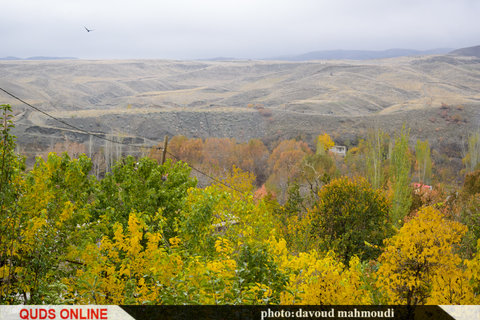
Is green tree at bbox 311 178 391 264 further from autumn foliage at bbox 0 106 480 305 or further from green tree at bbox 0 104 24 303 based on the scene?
green tree at bbox 0 104 24 303

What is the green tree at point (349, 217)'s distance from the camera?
49.1 feet

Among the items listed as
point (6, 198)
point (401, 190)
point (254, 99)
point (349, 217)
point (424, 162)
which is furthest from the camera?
point (254, 99)

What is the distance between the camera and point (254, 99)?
132 m

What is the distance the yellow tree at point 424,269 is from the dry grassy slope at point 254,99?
63664 millimetres

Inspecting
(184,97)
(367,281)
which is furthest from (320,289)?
(184,97)

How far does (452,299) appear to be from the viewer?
6.38 metres

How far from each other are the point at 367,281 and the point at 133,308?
3.69 meters

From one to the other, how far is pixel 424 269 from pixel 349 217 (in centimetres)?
915

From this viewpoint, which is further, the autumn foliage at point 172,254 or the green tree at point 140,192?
the green tree at point 140,192

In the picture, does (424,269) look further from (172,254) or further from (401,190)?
(401,190)

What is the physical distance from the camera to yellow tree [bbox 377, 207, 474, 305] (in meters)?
6.19

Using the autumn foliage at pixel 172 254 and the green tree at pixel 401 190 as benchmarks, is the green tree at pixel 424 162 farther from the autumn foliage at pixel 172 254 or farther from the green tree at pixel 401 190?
the autumn foliage at pixel 172 254

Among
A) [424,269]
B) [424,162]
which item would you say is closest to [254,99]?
[424,162]

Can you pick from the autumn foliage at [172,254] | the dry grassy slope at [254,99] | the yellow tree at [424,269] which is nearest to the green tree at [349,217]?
the autumn foliage at [172,254]
